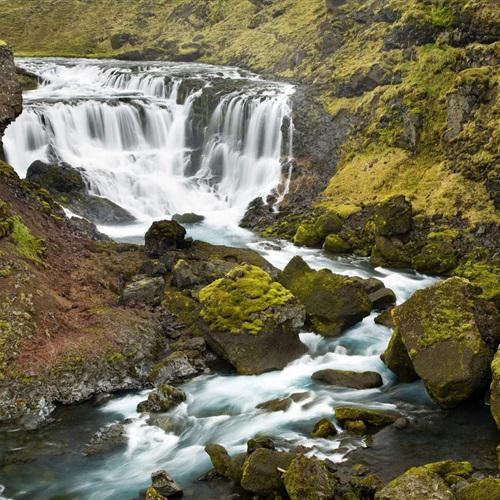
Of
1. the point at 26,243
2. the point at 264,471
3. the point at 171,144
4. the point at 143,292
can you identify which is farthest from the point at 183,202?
the point at 264,471

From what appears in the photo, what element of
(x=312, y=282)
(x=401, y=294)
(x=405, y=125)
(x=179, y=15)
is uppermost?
(x=179, y=15)

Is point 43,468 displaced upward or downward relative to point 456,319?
downward

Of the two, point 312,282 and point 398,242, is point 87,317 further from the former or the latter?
point 398,242

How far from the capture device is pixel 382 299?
19609 millimetres

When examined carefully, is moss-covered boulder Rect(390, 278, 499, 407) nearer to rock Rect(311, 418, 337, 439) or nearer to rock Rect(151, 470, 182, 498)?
rock Rect(311, 418, 337, 439)

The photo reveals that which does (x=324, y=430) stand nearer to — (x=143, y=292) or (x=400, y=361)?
(x=400, y=361)

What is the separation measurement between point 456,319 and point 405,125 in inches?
730

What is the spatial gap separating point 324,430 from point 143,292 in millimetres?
8768

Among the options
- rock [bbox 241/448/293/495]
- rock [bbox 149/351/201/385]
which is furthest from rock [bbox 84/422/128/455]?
rock [bbox 241/448/293/495]

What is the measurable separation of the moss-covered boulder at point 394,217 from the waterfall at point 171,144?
29.5ft

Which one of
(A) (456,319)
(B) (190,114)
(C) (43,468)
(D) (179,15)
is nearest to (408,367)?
(A) (456,319)

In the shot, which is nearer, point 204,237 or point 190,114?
point 204,237

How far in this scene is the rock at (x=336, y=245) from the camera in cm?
2580

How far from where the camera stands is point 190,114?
1521 inches
